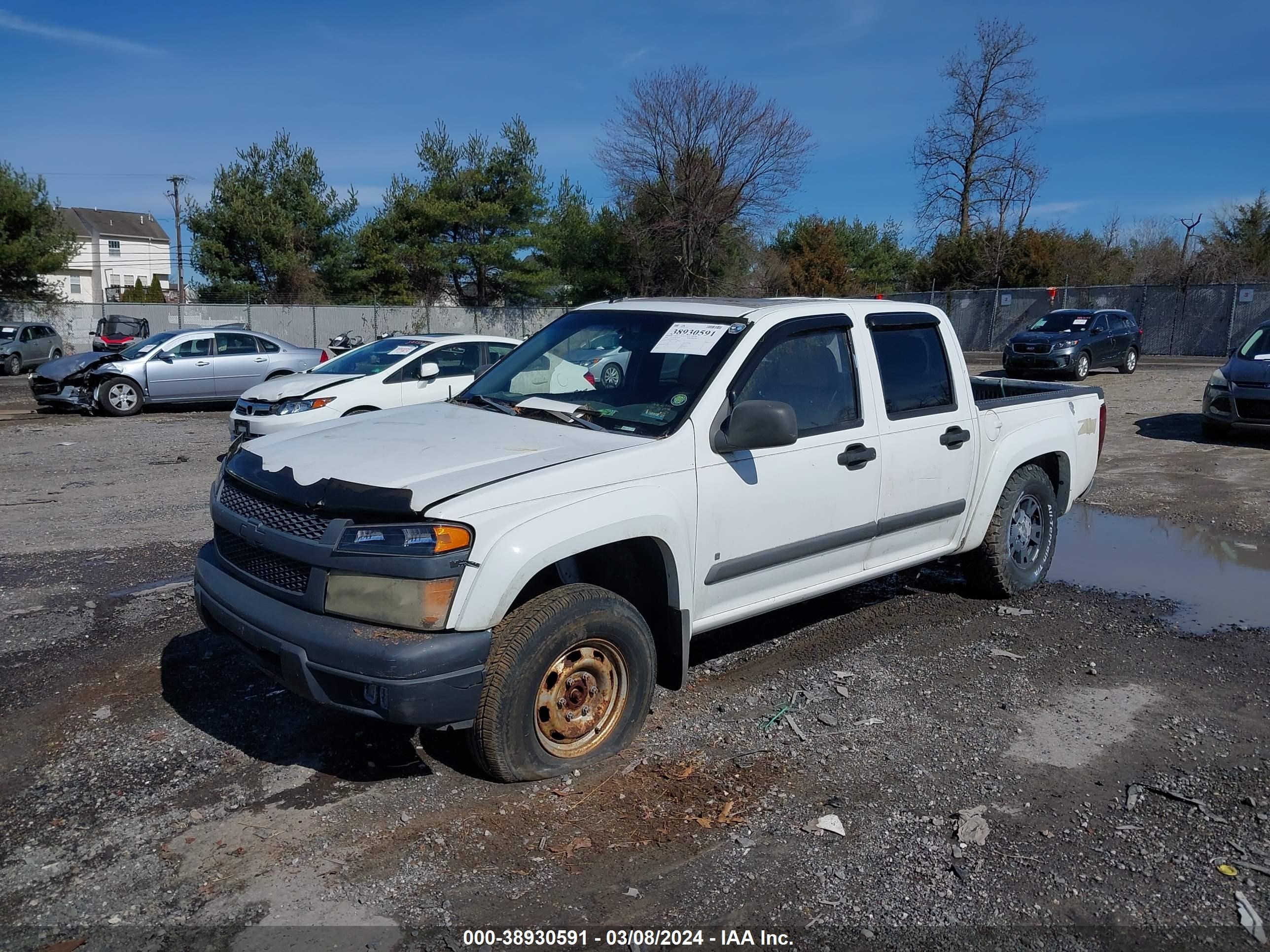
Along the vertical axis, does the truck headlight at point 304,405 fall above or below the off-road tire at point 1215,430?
above

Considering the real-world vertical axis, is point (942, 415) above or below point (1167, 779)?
above

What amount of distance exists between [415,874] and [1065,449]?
5.03 meters

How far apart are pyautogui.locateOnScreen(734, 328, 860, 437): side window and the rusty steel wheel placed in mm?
1333

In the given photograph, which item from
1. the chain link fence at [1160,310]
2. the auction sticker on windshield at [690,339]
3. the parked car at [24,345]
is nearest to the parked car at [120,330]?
the parked car at [24,345]

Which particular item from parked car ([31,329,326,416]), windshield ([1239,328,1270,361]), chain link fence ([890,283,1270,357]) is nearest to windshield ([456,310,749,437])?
windshield ([1239,328,1270,361])

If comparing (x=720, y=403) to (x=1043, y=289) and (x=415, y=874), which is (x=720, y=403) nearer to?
(x=415, y=874)

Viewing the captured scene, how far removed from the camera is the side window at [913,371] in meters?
5.12

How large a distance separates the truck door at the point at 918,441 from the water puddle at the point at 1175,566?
1.79m

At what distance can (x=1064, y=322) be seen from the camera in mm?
23047

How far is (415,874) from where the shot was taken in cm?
322

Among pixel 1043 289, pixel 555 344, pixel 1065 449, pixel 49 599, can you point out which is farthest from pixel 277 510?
pixel 1043 289

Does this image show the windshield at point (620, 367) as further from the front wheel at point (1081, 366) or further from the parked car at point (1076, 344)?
the front wheel at point (1081, 366)

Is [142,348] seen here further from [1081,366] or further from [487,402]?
[1081,366]

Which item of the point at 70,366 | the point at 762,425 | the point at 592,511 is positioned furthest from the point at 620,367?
the point at 70,366
